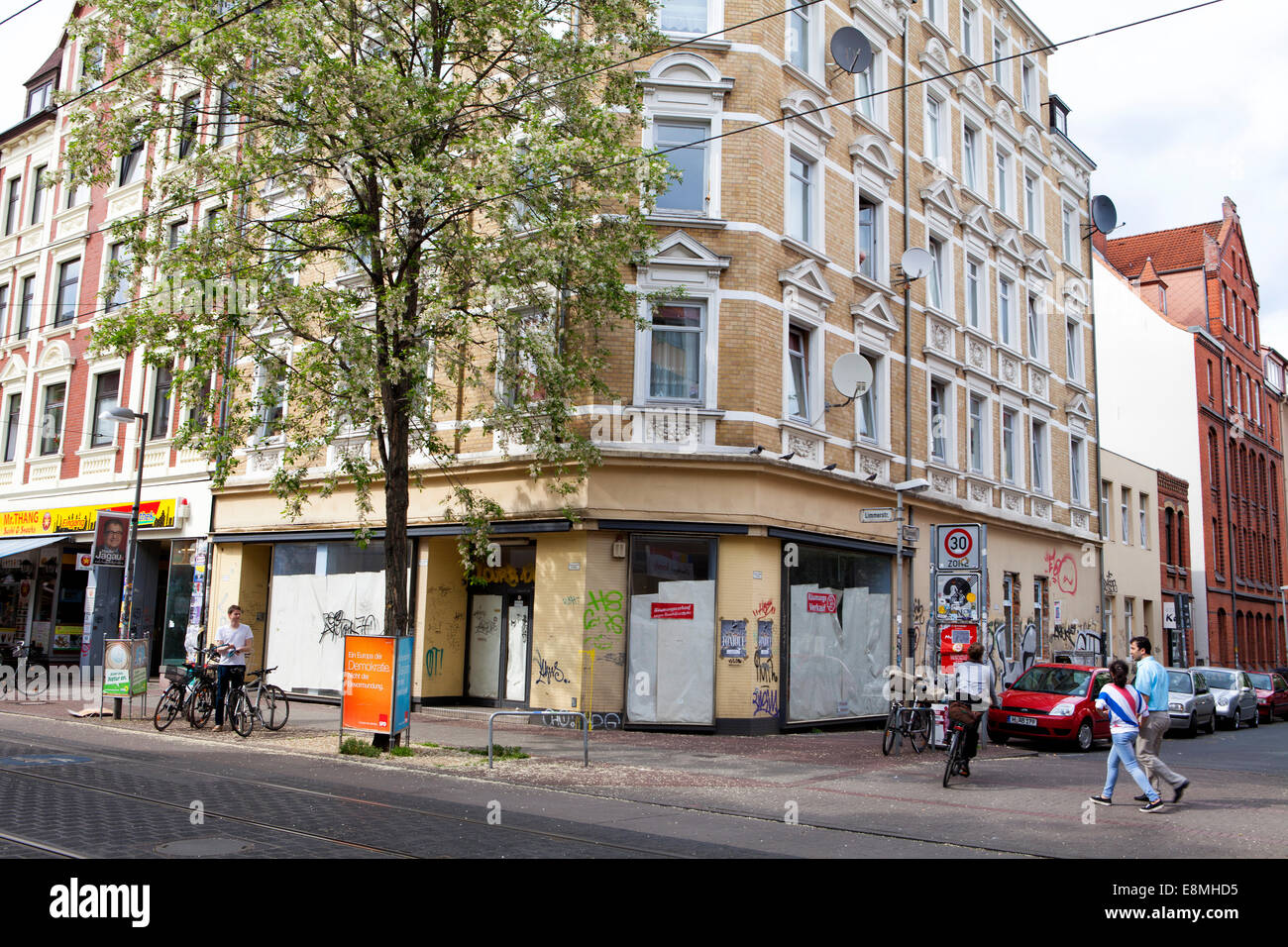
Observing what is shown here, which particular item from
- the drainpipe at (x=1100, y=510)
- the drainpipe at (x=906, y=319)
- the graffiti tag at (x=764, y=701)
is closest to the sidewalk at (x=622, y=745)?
the graffiti tag at (x=764, y=701)

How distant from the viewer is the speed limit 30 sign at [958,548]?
16.6 m

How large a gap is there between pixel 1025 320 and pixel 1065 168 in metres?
6.23

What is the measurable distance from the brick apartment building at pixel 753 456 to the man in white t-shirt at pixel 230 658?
4274mm

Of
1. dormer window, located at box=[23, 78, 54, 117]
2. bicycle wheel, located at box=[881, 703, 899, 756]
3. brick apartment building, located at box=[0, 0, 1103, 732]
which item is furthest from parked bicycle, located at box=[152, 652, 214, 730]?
dormer window, located at box=[23, 78, 54, 117]

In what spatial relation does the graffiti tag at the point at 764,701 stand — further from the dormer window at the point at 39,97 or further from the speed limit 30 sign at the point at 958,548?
the dormer window at the point at 39,97

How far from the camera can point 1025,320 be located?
2859cm

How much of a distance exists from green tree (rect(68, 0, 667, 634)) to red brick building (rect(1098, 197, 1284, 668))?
35.7m

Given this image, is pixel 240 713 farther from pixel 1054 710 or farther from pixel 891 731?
pixel 1054 710

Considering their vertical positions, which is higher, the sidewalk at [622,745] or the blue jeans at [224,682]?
the blue jeans at [224,682]

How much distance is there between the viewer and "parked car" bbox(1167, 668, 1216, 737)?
23.2 meters

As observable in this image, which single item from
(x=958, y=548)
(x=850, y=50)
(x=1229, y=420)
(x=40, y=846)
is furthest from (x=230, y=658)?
(x=1229, y=420)

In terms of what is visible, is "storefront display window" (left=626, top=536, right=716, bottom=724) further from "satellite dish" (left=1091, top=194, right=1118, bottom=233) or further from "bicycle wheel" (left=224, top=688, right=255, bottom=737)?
"satellite dish" (left=1091, top=194, right=1118, bottom=233)
